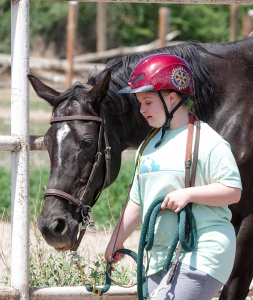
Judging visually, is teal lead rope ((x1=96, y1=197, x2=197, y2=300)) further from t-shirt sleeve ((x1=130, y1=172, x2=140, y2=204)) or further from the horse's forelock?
the horse's forelock

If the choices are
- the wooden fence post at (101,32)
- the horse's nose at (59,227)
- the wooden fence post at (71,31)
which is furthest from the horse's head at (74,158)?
the wooden fence post at (101,32)

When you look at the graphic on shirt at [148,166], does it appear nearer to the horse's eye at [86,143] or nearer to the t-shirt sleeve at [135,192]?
the t-shirt sleeve at [135,192]

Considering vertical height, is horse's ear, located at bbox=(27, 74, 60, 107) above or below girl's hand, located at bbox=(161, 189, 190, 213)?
above

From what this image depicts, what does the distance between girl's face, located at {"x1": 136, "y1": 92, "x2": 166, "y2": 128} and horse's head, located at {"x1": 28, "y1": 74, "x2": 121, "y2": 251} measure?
0.53 metres

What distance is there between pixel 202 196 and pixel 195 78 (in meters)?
1.22

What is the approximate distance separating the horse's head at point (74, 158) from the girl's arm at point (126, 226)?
0.25 metres

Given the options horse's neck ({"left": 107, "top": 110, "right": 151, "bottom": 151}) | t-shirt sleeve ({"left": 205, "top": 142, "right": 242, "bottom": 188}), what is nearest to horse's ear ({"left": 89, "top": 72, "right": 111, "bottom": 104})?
horse's neck ({"left": 107, "top": 110, "right": 151, "bottom": 151})

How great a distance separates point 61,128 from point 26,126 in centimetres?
59

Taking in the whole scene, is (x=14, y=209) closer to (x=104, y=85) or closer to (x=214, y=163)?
(x=104, y=85)

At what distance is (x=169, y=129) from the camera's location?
299 centimetres

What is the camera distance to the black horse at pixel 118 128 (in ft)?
10.8

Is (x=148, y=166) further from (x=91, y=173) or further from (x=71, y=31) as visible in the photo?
(x=71, y=31)

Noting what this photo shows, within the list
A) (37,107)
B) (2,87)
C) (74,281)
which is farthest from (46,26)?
(74,281)

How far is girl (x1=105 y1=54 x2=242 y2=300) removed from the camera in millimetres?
2783
